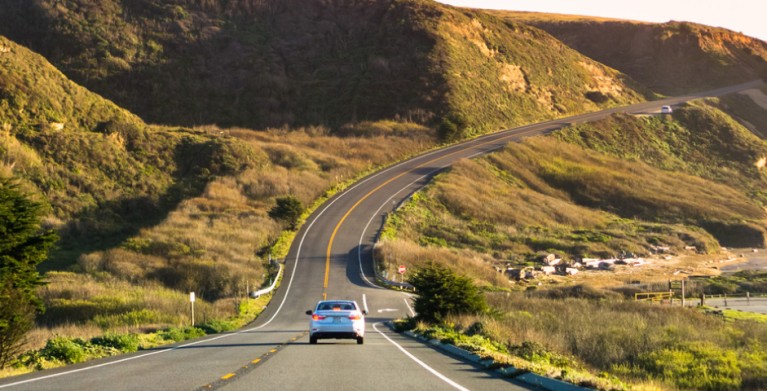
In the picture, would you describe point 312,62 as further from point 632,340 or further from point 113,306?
point 632,340

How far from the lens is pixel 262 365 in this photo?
1608 centimetres

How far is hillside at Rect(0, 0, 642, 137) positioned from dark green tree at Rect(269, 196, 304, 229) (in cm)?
4661

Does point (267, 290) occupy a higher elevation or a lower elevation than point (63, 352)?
higher

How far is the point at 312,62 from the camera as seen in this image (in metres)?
144

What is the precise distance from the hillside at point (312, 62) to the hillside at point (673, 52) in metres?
17.5

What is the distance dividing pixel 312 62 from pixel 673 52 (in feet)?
280

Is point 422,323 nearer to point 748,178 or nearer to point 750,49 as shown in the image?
point 748,178

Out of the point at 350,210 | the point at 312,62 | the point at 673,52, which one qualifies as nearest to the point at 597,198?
the point at 350,210

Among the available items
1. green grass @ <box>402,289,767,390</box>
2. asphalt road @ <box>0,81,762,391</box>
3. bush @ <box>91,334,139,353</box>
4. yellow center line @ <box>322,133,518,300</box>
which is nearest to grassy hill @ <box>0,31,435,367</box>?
yellow center line @ <box>322,133,518,300</box>

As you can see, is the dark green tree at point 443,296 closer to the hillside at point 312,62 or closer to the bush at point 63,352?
the bush at point 63,352

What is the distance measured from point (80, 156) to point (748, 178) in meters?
94.6

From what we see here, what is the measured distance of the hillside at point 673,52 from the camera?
16712cm

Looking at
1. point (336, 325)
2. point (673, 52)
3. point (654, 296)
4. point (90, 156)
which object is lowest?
point (654, 296)

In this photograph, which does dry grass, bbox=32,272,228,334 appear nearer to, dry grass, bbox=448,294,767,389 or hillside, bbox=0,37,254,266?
dry grass, bbox=448,294,767,389
